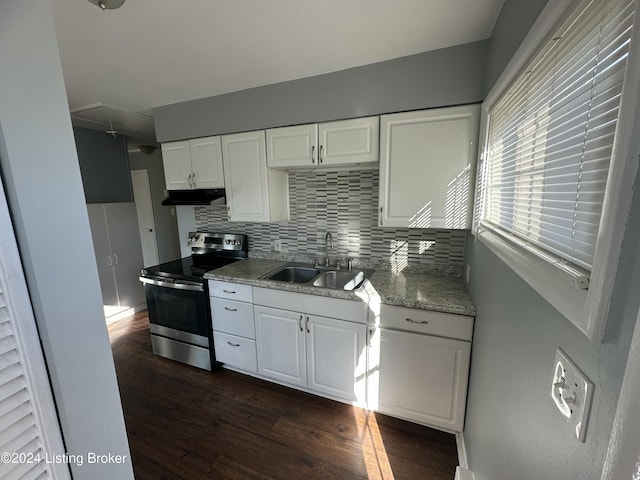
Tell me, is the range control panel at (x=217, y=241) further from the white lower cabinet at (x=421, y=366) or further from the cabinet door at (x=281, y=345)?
the white lower cabinet at (x=421, y=366)

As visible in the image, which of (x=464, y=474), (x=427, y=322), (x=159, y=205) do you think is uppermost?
(x=159, y=205)

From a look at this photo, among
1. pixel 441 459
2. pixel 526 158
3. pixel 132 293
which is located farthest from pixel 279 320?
pixel 132 293

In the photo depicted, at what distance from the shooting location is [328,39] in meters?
1.45

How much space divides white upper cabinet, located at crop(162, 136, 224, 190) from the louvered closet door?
72.3 inches

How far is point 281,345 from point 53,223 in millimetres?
1656

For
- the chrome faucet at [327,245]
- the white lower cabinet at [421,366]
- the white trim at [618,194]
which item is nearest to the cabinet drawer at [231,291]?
the chrome faucet at [327,245]

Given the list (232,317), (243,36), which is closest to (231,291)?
(232,317)

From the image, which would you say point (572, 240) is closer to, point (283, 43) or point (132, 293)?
point (283, 43)

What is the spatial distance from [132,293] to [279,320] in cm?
284

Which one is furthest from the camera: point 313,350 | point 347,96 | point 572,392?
point 313,350

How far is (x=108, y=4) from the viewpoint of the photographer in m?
1.10

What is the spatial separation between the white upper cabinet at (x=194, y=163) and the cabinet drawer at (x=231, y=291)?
895 mm

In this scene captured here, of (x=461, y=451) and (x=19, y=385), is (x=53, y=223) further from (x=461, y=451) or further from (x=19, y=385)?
(x=461, y=451)

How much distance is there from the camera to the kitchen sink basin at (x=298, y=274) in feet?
7.55
